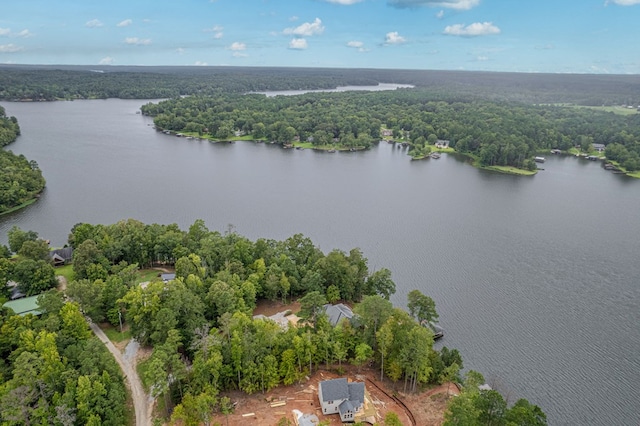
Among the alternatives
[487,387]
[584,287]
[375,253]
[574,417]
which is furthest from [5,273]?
[584,287]

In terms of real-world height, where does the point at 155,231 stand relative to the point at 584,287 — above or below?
above

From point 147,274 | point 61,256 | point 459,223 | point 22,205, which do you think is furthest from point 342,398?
point 22,205

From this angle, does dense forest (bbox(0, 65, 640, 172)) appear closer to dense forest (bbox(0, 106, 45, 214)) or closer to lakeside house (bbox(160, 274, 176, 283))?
dense forest (bbox(0, 106, 45, 214))

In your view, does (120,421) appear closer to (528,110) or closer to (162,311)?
(162,311)

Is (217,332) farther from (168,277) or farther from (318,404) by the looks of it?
(168,277)

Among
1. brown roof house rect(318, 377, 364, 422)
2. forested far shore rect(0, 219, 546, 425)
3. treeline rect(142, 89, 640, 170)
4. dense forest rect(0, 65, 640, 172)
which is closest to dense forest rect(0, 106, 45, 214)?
forested far shore rect(0, 219, 546, 425)

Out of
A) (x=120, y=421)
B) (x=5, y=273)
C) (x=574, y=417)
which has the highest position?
(x=5, y=273)

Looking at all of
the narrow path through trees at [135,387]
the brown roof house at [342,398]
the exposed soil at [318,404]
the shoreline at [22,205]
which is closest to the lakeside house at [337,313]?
the exposed soil at [318,404]
